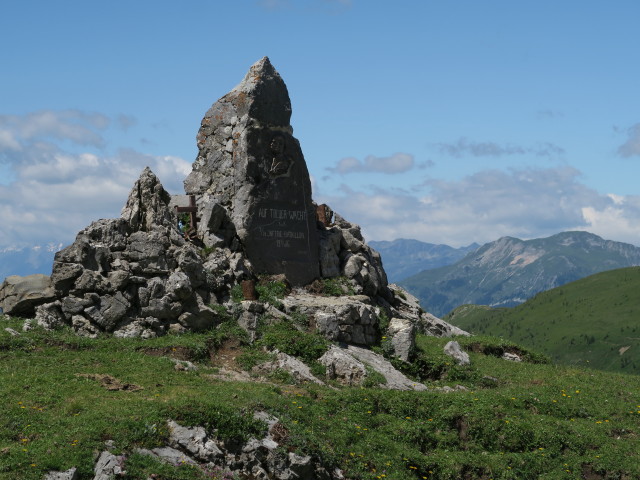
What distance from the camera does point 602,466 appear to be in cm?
2508

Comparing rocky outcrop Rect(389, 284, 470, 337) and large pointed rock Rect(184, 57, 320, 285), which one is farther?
rocky outcrop Rect(389, 284, 470, 337)

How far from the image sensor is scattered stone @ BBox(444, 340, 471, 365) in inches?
1442

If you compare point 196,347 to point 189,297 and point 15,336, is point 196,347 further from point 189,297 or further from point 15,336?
point 15,336

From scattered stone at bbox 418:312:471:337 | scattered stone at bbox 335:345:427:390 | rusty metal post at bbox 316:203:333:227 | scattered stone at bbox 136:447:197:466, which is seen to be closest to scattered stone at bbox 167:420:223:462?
scattered stone at bbox 136:447:197:466

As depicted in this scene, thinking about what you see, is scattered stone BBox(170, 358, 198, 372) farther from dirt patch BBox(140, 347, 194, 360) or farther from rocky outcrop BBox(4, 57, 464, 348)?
rocky outcrop BBox(4, 57, 464, 348)

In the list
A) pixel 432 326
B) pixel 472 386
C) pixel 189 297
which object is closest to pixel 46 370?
pixel 189 297

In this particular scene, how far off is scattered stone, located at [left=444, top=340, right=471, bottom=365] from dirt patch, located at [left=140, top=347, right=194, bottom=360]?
12.7 m

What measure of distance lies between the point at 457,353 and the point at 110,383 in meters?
17.5

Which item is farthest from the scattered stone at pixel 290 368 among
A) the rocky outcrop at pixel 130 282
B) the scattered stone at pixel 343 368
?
the rocky outcrop at pixel 130 282

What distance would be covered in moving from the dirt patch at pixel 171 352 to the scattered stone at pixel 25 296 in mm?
5047

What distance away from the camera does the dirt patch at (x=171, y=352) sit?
3097cm

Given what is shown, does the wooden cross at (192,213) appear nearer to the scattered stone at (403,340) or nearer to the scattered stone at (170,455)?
the scattered stone at (403,340)

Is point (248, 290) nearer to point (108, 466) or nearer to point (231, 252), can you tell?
point (231, 252)

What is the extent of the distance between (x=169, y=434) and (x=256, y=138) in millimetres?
23385
